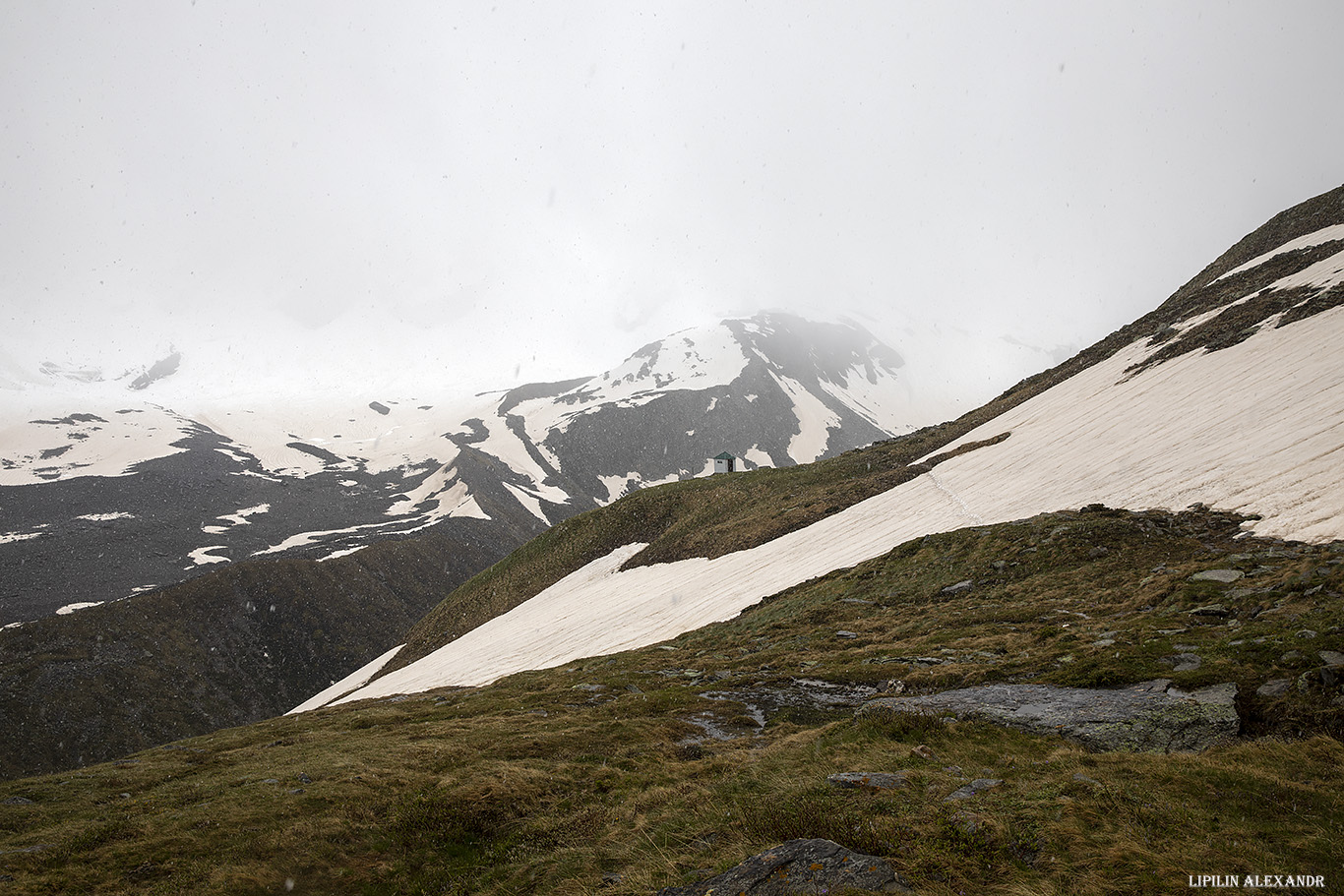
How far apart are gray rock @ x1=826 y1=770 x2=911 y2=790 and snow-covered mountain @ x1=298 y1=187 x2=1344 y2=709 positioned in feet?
55.0

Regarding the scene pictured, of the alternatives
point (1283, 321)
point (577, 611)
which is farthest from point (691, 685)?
point (1283, 321)

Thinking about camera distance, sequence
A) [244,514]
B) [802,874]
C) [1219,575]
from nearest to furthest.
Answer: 1. [802,874]
2. [1219,575]
3. [244,514]

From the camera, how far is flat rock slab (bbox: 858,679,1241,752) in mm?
9961

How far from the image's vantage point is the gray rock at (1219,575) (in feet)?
52.3

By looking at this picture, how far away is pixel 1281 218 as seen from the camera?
58.7m

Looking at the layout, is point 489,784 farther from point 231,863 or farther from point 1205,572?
point 1205,572

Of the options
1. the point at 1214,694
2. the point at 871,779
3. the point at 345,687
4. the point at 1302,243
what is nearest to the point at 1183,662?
the point at 1214,694

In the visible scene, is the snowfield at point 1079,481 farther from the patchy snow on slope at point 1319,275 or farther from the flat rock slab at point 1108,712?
the flat rock slab at point 1108,712

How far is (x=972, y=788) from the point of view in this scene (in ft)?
28.4

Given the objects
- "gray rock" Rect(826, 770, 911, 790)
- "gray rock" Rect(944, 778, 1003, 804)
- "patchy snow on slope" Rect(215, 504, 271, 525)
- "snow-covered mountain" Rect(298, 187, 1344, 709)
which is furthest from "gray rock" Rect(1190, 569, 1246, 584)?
"patchy snow on slope" Rect(215, 504, 271, 525)

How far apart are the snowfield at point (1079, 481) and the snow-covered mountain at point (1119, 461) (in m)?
0.11

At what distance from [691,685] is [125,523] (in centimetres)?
18590

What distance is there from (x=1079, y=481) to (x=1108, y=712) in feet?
72.8

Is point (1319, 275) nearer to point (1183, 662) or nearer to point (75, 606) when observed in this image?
point (1183, 662)
